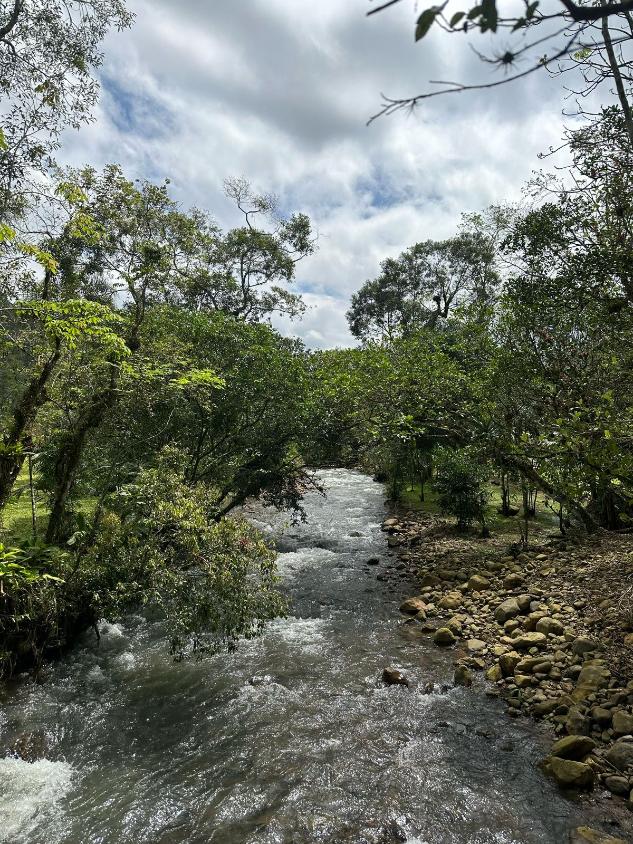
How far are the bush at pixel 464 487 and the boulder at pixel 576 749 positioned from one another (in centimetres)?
1021

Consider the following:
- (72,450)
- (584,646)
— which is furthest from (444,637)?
(72,450)

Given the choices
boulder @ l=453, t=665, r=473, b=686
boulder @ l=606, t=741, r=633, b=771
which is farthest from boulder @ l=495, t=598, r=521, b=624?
boulder @ l=606, t=741, r=633, b=771

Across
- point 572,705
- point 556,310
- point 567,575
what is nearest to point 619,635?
point 572,705

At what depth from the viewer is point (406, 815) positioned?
534cm

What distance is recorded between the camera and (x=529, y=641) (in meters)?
8.75

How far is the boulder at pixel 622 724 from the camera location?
6.11m

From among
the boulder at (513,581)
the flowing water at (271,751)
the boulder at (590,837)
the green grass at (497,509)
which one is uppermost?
the green grass at (497,509)

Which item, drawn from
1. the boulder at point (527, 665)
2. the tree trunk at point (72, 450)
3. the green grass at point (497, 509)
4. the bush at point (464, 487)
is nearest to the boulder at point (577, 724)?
the boulder at point (527, 665)

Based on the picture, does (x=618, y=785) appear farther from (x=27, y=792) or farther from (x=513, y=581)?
(x=27, y=792)

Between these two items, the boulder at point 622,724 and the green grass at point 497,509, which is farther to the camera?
the green grass at point 497,509

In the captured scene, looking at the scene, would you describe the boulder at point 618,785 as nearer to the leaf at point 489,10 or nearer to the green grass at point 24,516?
the leaf at point 489,10

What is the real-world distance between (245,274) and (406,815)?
27.8m

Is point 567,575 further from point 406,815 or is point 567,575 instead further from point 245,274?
point 245,274

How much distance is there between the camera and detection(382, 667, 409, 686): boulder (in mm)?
8094
